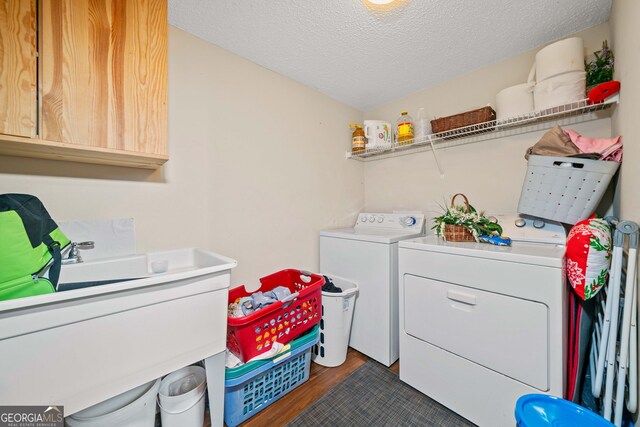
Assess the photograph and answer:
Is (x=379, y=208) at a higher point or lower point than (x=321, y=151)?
lower

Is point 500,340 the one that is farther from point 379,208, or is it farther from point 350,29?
point 350,29

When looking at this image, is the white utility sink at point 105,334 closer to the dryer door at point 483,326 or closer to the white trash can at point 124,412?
the white trash can at point 124,412

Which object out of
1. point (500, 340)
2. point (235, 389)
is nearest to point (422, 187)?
point (500, 340)

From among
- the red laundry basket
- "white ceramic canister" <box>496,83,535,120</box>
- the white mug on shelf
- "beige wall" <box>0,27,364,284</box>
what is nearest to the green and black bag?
"beige wall" <box>0,27,364,284</box>

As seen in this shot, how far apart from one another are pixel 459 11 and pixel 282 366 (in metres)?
2.30

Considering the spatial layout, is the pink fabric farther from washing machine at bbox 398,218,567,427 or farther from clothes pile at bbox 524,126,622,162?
washing machine at bbox 398,218,567,427

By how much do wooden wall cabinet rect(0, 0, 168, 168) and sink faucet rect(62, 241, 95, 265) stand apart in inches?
16.1

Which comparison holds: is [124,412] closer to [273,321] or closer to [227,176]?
[273,321]

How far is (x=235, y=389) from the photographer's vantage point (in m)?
1.25

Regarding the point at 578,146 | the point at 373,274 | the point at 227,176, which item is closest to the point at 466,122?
the point at 578,146

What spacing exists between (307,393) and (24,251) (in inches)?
59.8

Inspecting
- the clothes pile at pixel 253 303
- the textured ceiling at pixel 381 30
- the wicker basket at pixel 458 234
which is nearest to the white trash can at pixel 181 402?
the clothes pile at pixel 253 303

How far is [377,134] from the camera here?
88.3 inches

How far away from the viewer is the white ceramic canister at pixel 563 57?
1.30 m
